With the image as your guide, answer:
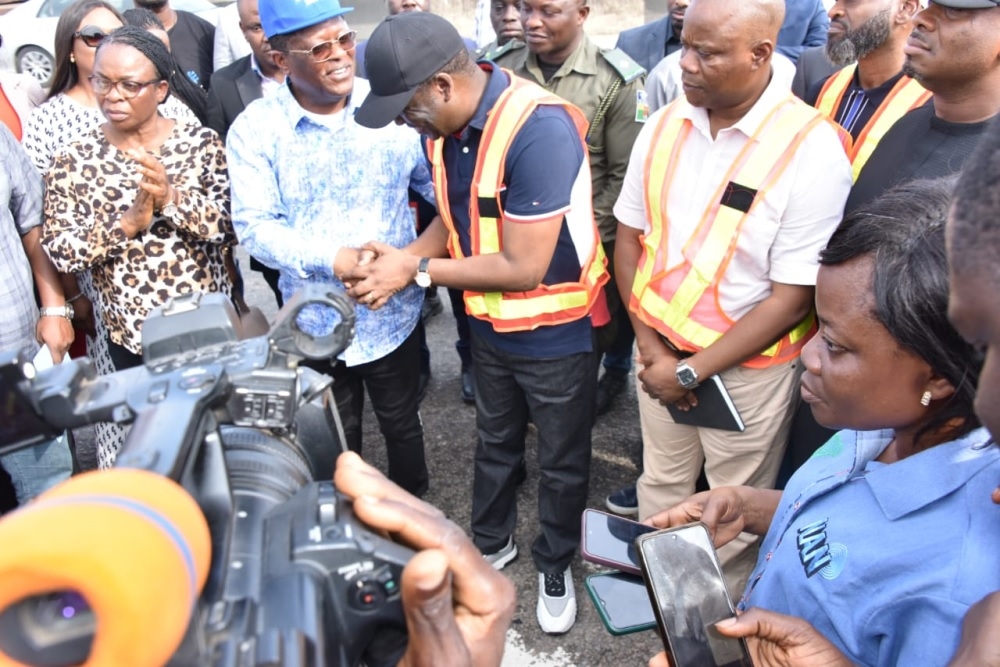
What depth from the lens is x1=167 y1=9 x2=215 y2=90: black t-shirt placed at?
4.95m

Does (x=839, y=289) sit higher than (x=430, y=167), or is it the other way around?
(x=839, y=289)

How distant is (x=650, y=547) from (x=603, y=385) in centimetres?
255

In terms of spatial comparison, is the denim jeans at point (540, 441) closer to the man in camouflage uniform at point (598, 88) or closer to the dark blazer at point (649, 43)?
the man in camouflage uniform at point (598, 88)

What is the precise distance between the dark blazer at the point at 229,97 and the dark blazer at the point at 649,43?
A: 213 centimetres

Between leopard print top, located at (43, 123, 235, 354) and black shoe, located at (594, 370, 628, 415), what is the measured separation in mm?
1986

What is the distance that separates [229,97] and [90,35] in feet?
1.99

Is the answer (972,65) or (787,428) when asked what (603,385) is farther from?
(972,65)

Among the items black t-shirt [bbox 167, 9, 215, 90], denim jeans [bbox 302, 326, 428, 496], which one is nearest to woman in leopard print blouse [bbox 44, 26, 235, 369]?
denim jeans [bbox 302, 326, 428, 496]

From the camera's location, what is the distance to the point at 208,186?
2.73 m

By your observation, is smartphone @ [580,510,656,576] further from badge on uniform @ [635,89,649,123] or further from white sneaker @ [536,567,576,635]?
badge on uniform @ [635,89,649,123]

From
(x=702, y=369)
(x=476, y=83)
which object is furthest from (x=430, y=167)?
(x=702, y=369)

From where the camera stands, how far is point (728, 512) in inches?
63.9

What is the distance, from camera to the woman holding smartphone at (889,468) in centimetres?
103

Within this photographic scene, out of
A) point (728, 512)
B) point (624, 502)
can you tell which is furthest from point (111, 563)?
point (624, 502)
